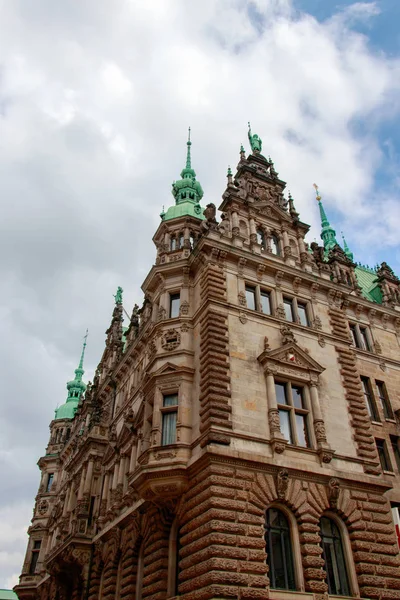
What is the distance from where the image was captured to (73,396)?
76.9 metres

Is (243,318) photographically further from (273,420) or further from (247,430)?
(247,430)

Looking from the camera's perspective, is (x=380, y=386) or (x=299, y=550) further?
(x=380, y=386)

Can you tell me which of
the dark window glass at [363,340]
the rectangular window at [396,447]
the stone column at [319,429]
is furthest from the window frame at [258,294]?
the rectangular window at [396,447]

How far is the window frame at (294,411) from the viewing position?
23.6 m

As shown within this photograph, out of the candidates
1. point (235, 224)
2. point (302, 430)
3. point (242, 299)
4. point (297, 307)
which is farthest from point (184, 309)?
point (302, 430)

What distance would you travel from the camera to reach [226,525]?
1889 centimetres

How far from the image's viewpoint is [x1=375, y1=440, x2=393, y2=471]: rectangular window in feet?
90.1

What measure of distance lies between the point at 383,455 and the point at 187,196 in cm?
2452

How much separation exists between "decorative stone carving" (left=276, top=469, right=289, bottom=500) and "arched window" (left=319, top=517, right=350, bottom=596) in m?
2.46

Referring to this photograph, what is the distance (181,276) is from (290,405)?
989cm

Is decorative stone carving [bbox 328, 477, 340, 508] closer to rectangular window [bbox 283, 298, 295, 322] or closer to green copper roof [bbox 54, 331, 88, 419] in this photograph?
rectangular window [bbox 283, 298, 295, 322]

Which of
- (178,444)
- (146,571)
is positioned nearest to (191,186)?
(178,444)

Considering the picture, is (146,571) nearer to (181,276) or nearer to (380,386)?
(181,276)

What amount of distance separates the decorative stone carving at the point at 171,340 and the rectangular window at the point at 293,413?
5565 millimetres
